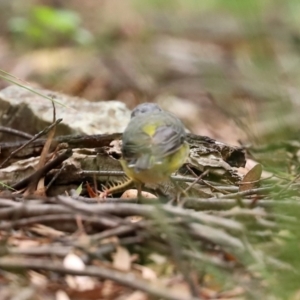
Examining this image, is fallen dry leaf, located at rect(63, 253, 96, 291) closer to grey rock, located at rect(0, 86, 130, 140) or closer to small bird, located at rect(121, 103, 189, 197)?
small bird, located at rect(121, 103, 189, 197)

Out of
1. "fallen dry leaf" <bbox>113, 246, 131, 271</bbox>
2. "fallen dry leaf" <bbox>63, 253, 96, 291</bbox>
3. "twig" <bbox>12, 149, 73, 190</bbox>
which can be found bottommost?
"fallen dry leaf" <bbox>63, 253, 96, 291</bbox>

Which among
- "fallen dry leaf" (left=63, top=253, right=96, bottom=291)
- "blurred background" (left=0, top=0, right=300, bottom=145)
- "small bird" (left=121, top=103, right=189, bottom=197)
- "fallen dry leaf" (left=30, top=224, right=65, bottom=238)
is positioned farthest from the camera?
"blurred background" (left=0, top=0, right=300, bottom=145)

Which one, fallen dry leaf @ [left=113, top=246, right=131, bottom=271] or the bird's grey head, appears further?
the bird's grey head

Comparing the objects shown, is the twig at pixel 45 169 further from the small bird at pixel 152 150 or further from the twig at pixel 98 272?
the twig at pixel 98 272

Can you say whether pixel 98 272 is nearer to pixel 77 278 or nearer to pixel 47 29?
pixel 77 278

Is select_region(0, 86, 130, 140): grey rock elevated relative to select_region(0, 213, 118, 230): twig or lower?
elevated

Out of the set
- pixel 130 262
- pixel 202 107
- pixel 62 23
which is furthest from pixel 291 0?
pixel 62 23

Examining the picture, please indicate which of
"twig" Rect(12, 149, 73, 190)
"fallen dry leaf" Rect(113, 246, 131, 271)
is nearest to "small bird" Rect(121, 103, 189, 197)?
"twig" Rect(12, 149, 73, 190)

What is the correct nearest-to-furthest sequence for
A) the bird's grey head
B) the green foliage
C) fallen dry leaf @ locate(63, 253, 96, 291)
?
1. fallen dry leaf @ locate(63, 253, 96, 291)
2. the bird's grey head
3. the green foliage
